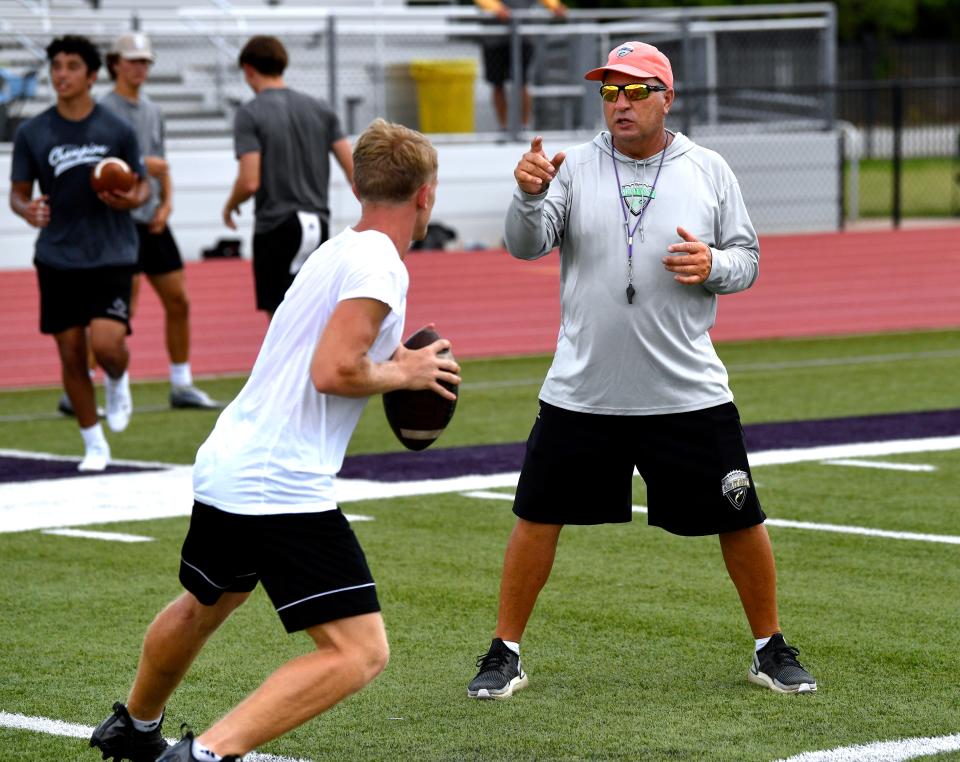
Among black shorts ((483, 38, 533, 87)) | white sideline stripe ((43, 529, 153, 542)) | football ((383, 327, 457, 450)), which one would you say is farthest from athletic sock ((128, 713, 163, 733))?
black shorts ((483, 38, 533, 87))

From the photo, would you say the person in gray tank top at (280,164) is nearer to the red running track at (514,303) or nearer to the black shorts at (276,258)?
the black shorts at (276,258)

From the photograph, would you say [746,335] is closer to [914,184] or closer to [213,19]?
[213,19]

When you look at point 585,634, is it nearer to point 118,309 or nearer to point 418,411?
point 418,411

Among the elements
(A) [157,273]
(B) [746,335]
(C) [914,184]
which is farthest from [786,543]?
(C) [914,184]

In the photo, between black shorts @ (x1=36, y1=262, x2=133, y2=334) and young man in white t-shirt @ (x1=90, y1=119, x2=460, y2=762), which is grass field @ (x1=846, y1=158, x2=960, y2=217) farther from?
young man in white t-shirt @ (x1=90, y1=119, x2=460, y2=762)

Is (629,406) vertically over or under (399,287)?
under

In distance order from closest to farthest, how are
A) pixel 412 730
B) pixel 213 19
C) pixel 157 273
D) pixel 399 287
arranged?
pixel 399 287 < pixel 412 730 < pixel 157 273 < pixel 213 19

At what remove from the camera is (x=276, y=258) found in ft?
33.7

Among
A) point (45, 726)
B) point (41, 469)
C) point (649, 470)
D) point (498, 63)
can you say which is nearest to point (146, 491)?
point (41, 469)

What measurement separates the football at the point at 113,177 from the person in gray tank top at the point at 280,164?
1182mm

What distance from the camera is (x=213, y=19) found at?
23031 millimetres

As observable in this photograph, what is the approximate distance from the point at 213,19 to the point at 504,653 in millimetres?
18733

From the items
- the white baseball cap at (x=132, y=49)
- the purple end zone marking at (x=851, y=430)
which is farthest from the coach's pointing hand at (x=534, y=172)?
the white baseball cap at (x=132, y=49)

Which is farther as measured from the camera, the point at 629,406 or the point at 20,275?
the point at 20,275
